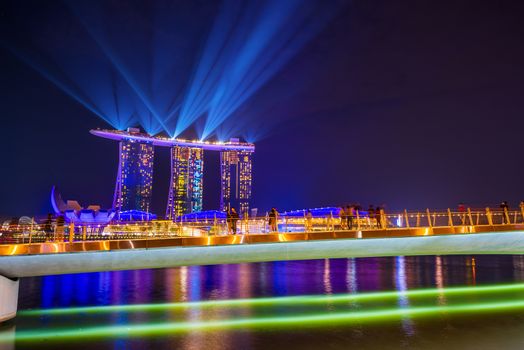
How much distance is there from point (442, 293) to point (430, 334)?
29.6 feet

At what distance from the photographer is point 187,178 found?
13900cm

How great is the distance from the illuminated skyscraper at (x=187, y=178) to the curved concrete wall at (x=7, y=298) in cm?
11689

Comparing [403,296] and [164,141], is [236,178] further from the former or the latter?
[403,296]

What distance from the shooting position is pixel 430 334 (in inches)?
568

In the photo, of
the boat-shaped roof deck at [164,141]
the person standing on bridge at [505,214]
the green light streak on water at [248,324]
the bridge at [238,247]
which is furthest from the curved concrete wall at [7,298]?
the boat-shaped roof deck at [164,141]

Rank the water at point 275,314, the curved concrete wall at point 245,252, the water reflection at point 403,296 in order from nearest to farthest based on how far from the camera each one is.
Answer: the water at point 275,314 → the water reflection at point 403,296 → the curved concrete wall at point 245,252

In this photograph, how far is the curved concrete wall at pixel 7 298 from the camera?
16000mm

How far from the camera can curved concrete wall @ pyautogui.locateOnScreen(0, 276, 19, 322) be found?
16.0 metres

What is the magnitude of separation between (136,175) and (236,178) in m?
34.5

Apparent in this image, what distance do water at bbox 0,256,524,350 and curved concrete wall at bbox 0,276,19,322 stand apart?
66 cm

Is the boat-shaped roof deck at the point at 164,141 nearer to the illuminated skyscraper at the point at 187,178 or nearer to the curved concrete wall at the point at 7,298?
the illuminated skyscraper at the point at 187,178

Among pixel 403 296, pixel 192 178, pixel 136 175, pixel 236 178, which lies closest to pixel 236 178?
pixel 236 178

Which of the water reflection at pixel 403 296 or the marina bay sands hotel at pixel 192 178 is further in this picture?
the marina bay sands hotel at pixel 192 178

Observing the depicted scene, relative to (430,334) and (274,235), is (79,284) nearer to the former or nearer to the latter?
(274,235)
